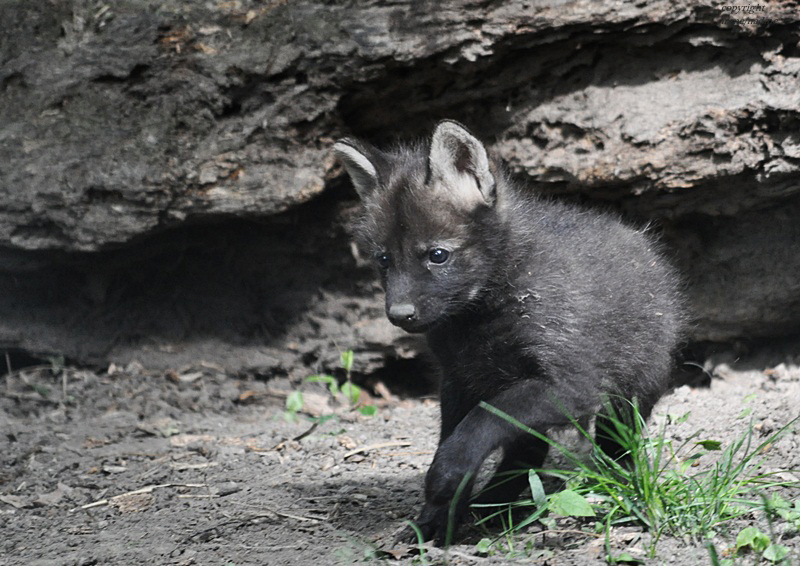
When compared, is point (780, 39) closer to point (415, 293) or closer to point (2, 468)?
point (415, 293)

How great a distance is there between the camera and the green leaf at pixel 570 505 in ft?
10.7

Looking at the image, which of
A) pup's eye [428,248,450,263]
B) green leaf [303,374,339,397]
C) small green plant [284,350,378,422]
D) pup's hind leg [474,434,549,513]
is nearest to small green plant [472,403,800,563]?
pup's hind leg [474,434,549,513]

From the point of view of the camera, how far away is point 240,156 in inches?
208

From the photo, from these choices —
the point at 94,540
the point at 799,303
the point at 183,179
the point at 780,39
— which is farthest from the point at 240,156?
the point at 799,303

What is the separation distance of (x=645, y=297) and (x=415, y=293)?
1.18 m

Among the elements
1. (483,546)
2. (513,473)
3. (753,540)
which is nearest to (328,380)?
(513,473)

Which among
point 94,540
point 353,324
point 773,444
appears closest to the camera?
point 94,540

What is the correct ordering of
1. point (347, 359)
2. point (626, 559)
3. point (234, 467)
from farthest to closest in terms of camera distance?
point (347, 359)
point (234, 467)
point (626, 559)

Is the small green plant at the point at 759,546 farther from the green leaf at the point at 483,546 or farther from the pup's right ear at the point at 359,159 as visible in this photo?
the pup's right ear at the point at 359,159

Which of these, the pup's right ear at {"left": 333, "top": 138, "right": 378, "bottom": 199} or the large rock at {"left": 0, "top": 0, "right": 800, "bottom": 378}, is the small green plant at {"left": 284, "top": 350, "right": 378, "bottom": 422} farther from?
the pup's right ear at {"left": 333, "top": 138, "right": 378, "bottom": 199}

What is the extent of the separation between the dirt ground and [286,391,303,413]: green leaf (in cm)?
8

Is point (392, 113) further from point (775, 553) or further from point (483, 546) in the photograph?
point (775, 553)

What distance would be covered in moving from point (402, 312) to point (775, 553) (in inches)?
68.4

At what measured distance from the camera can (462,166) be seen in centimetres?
411
